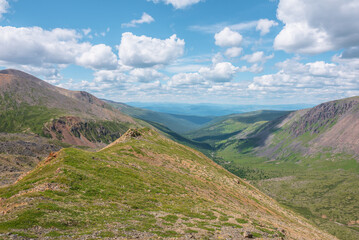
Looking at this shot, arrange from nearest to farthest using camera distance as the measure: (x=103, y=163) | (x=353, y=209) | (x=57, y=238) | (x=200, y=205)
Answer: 1. (x=57, y=238)
2. (x=200, y=205)
3. (x=103, y=163)
4. (x=353, y=209)

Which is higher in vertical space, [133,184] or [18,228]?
[18,228]

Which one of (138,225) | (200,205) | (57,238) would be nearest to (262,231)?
(200,205)

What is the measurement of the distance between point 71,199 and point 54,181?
5.38 meters

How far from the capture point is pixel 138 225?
24.8 m

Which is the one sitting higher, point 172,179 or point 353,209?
point 172,179

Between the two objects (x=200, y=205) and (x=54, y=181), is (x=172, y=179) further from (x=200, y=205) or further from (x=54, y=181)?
(x=54, y=181)

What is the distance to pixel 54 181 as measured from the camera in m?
31.0

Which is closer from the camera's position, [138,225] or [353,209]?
[138,225]

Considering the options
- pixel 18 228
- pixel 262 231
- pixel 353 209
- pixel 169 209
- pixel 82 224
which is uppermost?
pixel 18 228

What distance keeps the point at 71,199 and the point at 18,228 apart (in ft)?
29.4

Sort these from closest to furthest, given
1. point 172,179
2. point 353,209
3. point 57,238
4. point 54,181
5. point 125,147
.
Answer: point 57,238 < point 54,181 < point 172,179 < point 125,147 < point 353,209

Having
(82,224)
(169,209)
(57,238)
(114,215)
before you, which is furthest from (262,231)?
(57,238)

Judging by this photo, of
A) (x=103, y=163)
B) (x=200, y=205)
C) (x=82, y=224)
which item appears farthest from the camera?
(x=103, y=163)

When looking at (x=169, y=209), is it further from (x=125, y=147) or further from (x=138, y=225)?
(x=125, y=147)
